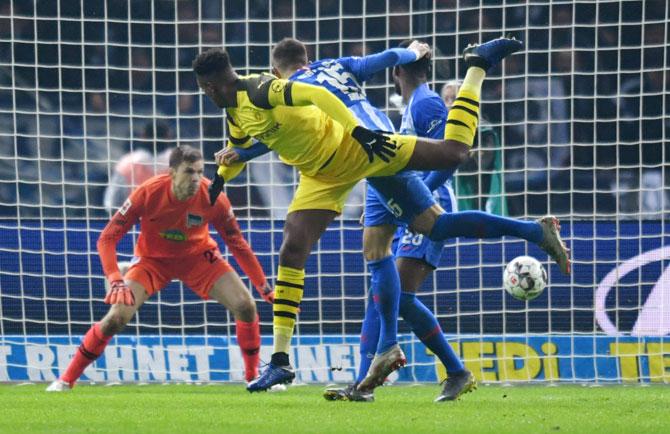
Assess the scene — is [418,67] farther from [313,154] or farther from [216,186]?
[216,186]

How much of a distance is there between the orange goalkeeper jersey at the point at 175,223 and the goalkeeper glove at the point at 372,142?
122 inches

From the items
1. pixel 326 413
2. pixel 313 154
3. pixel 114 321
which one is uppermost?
pixel 313 154

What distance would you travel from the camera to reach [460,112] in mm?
7223

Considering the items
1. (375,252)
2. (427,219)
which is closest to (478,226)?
(427,219)

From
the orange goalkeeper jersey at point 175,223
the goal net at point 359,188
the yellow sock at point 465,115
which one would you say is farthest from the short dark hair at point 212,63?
the goal net at point 359,188

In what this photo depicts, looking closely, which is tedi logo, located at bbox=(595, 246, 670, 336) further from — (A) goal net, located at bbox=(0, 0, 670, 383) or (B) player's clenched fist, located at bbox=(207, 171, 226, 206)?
(B) player's clenched fist, located at bbox=(207, 171, 226, 206)

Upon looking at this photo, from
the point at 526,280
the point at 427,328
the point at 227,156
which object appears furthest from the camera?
the point at 526,280

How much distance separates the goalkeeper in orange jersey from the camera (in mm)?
9695

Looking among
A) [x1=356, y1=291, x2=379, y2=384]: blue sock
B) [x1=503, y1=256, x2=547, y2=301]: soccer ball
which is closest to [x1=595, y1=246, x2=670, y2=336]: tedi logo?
[x1=503, y1=256, x2=547, y2=301]: soccer ball

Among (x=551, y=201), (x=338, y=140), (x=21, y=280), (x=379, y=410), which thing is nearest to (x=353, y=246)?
(x=551, y=201)

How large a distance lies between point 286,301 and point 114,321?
2.62 metres

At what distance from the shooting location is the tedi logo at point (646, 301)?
35.7ft

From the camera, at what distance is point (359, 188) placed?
11.9 m

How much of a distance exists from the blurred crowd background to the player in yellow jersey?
150 inches
